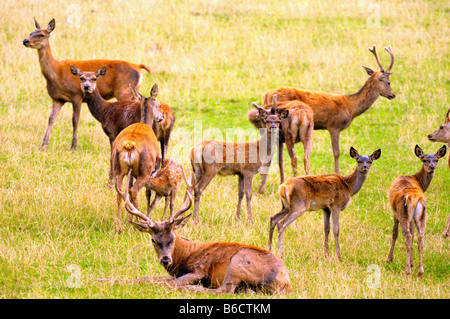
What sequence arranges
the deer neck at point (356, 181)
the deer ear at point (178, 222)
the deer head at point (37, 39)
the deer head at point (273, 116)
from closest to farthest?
the deer ear at point (178, 222) < the deer neck at point (356, 181) < the deer head at point (273, 116) < the deer head at point (37, 39)

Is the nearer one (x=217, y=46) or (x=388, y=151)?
(x=388, y=151)

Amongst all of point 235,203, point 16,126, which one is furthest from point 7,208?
point 16,126

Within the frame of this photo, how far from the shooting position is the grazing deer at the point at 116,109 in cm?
1102

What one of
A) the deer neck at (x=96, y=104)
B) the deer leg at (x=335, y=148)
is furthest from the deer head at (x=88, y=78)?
the deer leg at (x=335, y=148)

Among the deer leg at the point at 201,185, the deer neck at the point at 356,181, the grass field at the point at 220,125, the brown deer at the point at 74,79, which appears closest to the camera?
the grass field at the point at 220,125

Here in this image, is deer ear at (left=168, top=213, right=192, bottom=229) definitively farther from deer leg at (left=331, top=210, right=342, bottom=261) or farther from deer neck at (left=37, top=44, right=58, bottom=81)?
deer neck at (left=37, top=44, right=58, bottom=81)

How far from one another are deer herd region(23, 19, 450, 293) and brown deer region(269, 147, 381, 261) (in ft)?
0.04

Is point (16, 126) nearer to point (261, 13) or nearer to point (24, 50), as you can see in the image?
point (24, 50)

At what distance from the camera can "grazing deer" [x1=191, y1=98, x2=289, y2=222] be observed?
33.9 ft

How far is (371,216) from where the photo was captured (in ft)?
35.4

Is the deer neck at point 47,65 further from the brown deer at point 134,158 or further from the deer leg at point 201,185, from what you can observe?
the deer leg at point 201,185

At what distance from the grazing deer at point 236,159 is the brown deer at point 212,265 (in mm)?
2160

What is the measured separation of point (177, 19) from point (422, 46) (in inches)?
278

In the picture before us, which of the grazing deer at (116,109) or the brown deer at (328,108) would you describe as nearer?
the grazing deer at (116,109)
